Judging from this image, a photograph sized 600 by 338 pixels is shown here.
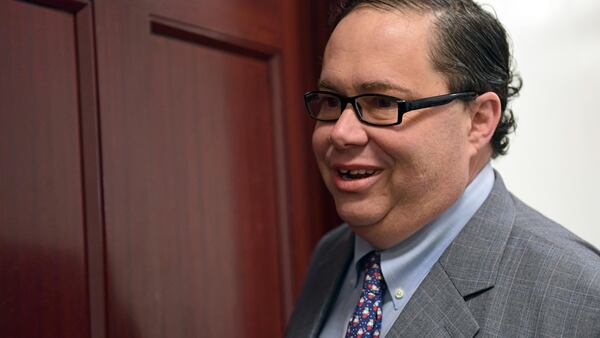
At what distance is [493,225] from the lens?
→ 4.17 ft

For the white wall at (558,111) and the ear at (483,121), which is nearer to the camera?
the ear at (483,121)

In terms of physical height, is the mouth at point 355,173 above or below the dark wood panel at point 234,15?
below

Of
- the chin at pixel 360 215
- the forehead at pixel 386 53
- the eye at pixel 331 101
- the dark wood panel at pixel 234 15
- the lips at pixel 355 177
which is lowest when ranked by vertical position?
the chin at pixel 360 215

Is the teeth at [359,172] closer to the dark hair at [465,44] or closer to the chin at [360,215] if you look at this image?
the chin at [360,215]

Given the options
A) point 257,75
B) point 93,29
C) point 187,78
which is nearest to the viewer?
point 93,29

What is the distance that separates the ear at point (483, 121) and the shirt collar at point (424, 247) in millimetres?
89

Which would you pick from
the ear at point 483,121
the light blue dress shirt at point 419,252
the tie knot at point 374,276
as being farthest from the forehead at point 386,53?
the tie knot at point 374,276

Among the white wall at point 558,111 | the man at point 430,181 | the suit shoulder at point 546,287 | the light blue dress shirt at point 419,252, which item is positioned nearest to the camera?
the suit shoulder at point 546,287

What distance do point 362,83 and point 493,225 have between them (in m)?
0.36

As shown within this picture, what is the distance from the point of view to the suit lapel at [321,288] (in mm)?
1458

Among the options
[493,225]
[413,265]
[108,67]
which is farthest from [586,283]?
[108,67]

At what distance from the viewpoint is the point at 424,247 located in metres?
1.30

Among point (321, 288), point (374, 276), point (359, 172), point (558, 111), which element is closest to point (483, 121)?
point (359, 172)

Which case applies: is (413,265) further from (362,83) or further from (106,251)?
(106,251)
